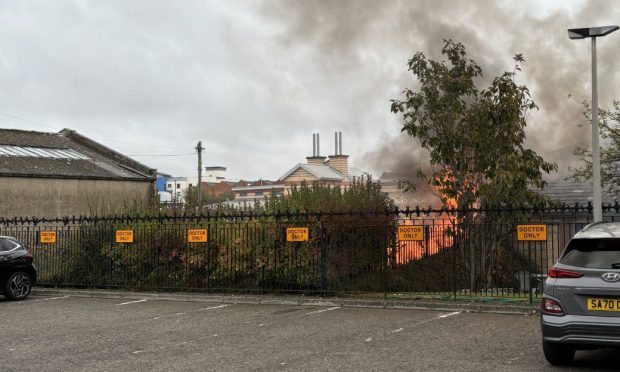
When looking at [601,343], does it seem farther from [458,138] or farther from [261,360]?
[458,138]

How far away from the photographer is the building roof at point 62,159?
35000mm

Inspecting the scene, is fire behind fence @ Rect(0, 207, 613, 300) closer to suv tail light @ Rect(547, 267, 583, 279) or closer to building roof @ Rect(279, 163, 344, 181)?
suv tail light @ Rect(547, 267, 583, 279)

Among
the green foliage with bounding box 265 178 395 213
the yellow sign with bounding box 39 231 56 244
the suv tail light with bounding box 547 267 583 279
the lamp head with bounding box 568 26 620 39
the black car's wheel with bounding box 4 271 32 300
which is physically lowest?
the black car's wheel with bounding box 4 271 32 300

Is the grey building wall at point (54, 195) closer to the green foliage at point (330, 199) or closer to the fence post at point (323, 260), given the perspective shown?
the green foliage at point (330, 199)

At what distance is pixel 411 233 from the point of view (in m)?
14.1

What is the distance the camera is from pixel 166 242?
17.4 m

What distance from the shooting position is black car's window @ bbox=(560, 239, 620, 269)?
275 inches

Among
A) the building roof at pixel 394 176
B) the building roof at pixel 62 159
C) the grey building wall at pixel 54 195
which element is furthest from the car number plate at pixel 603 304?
the building roof at pixel 62 159

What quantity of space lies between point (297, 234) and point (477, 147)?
5.15 metres

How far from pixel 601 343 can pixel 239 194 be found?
369 feet

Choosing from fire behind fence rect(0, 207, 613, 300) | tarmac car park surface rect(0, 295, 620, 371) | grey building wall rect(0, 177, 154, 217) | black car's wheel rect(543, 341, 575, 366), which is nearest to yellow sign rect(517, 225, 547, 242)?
fire behind fence rect(0, 207, 613, 300)

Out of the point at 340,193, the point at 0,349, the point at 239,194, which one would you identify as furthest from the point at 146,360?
the point at 239,194

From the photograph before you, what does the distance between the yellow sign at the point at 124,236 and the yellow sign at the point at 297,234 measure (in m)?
4.56

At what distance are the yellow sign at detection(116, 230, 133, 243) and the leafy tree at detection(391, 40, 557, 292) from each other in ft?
24.3
